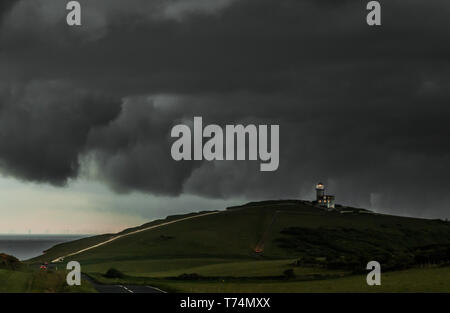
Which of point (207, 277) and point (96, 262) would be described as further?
point (96, 262)

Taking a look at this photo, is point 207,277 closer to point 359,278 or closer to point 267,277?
point 267,277

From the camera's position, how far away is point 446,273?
99.4 metres
